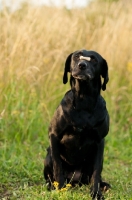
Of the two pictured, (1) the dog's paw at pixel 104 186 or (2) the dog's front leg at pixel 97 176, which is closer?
(2) the dog's front leg at pixel 97 176

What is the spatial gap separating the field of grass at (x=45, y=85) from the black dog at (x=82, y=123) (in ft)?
0.78

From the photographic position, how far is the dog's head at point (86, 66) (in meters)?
3.77

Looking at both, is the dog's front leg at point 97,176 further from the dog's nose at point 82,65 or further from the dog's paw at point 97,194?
the dog's nose at point 82,65

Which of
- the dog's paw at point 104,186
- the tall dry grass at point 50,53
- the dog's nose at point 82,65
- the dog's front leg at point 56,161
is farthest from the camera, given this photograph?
the tall dry grass at point 50,53

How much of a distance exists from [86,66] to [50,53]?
2779mm

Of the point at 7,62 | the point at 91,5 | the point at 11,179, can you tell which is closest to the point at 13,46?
the point at 7,62

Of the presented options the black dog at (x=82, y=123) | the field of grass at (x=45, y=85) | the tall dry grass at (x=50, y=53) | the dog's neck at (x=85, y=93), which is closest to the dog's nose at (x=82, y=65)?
the black dog at (x=82, y=123)

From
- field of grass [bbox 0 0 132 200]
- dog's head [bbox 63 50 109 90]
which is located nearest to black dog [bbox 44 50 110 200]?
dog's head [bbox 63 50 109 90]

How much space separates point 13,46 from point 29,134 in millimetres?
1118

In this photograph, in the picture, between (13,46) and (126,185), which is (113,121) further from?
(126,185)

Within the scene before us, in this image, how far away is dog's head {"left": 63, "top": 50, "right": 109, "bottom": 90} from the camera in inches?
148

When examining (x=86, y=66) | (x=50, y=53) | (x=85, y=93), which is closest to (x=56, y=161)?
(x=85, y=93)

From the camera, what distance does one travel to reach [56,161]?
3.96m

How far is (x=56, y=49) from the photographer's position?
263 inches
